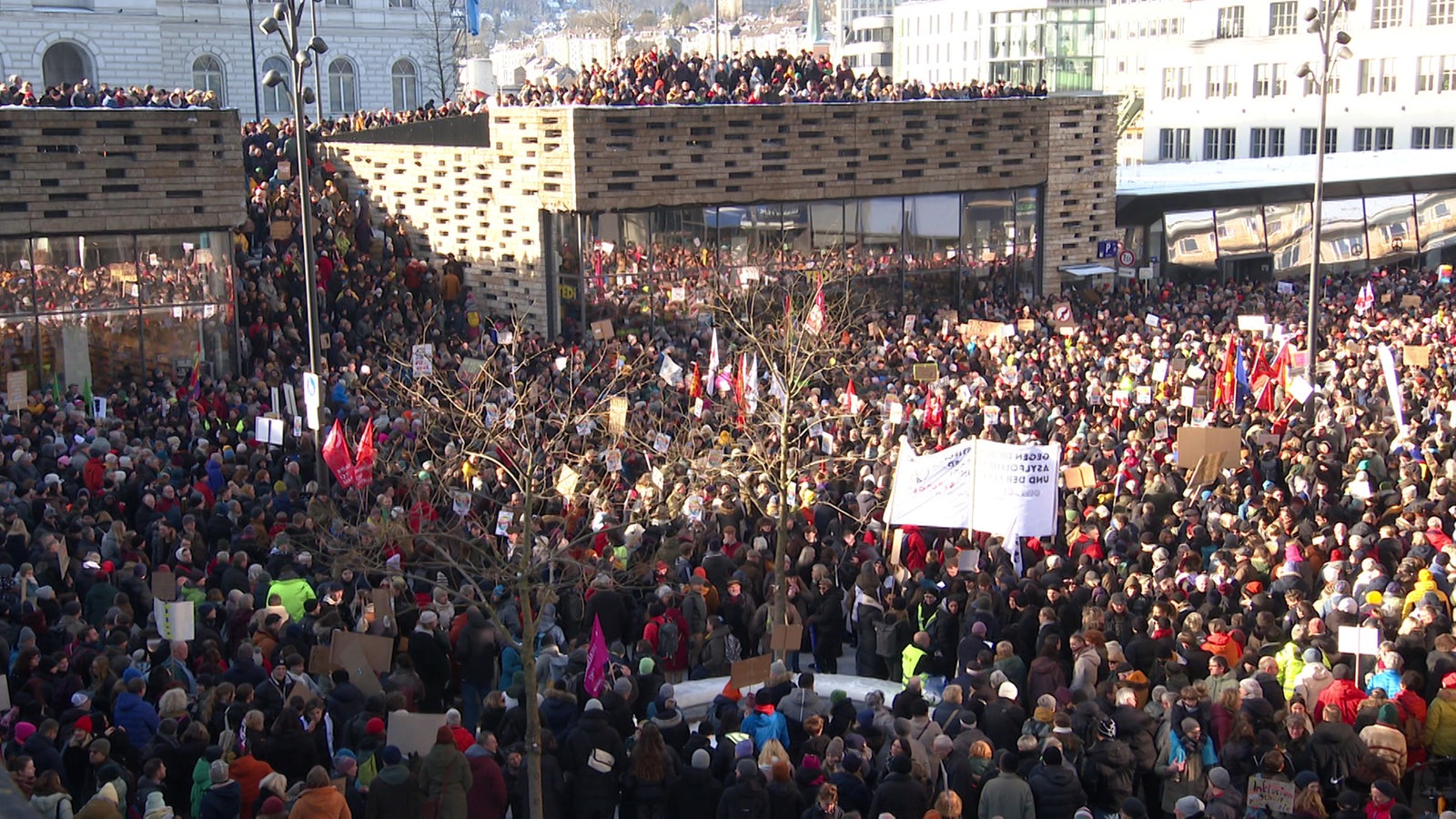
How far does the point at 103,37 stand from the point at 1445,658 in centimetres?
5631

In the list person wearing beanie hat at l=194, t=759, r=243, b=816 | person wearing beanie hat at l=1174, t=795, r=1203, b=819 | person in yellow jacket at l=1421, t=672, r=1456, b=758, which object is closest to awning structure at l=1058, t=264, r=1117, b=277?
person in yellow jacket at l=1421, t=672, r=1456, b=758

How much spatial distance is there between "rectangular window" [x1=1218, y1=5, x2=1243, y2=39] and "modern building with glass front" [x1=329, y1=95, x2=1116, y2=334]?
48.3m

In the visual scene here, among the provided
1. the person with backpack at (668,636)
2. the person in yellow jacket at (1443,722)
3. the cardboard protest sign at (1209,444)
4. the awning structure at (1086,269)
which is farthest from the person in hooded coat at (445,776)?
the awning structure at (1086,269)

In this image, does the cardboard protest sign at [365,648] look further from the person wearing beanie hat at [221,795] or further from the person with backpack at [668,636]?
the person wearing beanie hat at [221,795]

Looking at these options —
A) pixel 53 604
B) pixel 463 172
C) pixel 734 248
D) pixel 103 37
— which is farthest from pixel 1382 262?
pixel 103 37

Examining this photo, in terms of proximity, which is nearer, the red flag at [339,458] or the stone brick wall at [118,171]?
the red flag at [339,458]

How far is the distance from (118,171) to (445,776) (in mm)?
18080

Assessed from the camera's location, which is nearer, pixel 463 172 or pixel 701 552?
pixel 701 552

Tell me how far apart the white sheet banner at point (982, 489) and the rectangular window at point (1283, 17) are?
220 feet

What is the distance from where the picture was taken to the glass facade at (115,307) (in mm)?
25062

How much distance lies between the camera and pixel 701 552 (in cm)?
1655

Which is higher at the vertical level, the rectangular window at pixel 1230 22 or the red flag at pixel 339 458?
the rectangular window at pixel 1230 22

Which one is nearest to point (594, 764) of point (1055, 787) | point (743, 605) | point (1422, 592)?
point (1055, 787)

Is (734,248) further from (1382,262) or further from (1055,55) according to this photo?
(1055,55)
